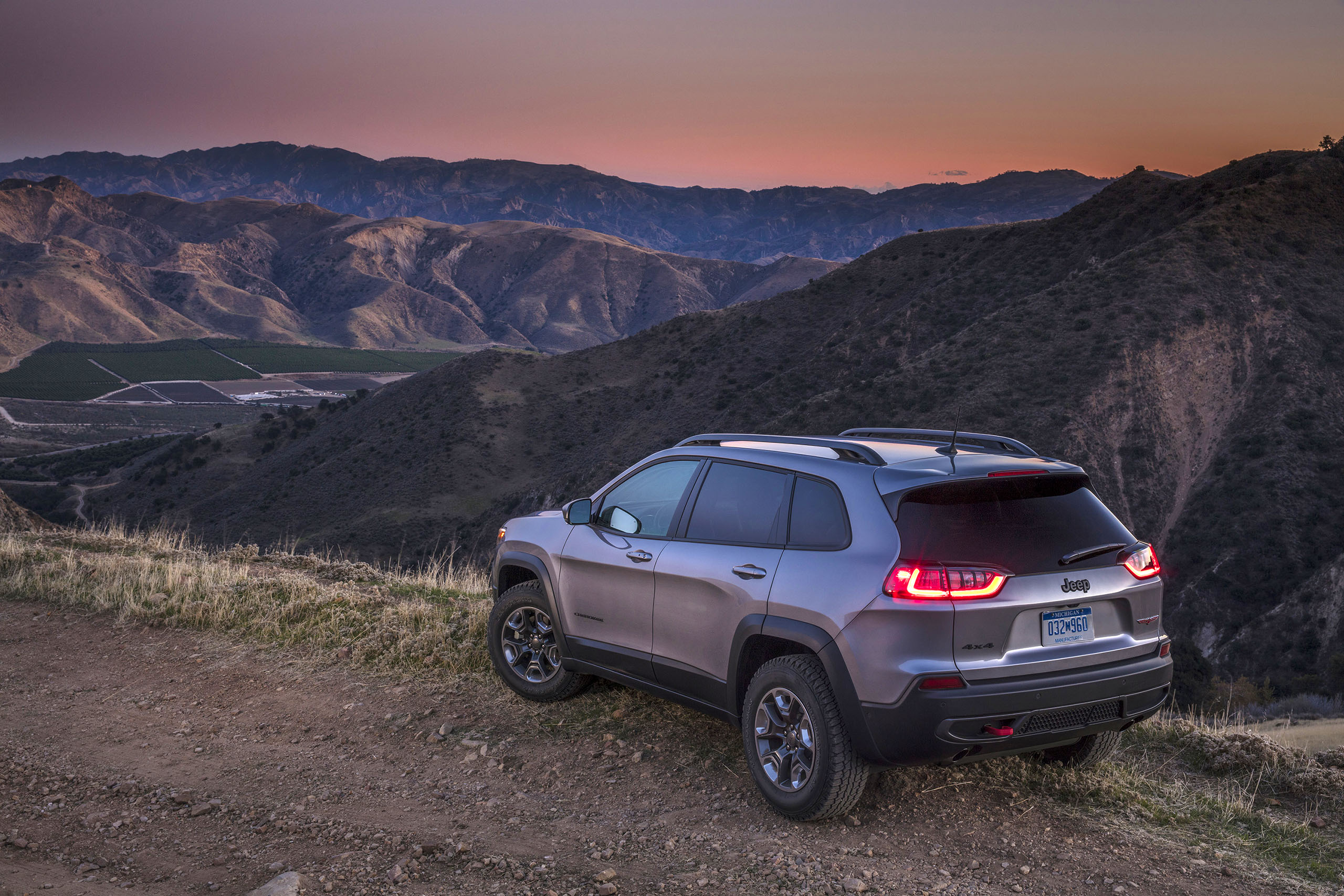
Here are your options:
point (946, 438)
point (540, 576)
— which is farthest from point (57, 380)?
point (946, 438)

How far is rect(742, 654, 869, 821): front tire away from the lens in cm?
375

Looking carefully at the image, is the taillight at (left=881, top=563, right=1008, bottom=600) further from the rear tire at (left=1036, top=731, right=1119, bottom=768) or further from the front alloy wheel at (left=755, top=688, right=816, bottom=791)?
the rear tire at (left=1036, top=731, right=1119, bottom=768)

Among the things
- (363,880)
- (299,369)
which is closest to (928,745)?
(363,880)

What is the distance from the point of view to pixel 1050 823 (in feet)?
13.2

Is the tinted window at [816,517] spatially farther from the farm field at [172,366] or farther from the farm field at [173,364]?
the farm field at [172,366]

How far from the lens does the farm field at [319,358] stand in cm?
14650

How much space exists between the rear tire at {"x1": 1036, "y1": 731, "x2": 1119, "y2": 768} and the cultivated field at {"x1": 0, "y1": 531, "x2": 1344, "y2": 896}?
8 cm

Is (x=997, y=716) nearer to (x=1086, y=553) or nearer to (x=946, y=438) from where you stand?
(x=1086, y=553)

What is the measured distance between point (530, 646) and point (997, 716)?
10.2ft

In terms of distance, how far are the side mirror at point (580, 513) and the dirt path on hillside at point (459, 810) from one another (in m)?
1.19

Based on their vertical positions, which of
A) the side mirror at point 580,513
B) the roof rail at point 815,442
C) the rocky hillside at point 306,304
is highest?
the rocky hillside at point 306,304

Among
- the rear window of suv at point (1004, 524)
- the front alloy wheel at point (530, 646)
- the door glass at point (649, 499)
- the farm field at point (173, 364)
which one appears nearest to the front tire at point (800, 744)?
the rear window of suv at point (1004, 524)

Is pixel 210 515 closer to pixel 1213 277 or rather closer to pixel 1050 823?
pixel 1213 277

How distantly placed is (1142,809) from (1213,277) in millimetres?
38692
